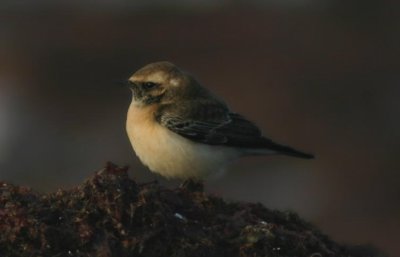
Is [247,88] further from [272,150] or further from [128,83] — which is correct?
[128,83]

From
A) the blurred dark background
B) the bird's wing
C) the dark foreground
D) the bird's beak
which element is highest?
the bird's beak

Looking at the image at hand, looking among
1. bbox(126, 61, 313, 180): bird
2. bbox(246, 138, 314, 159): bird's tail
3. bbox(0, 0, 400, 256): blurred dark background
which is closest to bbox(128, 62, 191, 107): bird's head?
bbox(126, 61, 313, 180): bird

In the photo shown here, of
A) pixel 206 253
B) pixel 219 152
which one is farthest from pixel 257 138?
pixel 206 253

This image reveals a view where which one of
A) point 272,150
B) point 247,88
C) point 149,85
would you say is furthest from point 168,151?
point 247,88

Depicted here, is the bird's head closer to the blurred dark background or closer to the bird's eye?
the bird's eye

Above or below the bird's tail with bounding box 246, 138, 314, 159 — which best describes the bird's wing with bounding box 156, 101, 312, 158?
above

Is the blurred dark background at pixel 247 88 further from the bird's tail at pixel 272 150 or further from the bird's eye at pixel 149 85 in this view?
the bird's eye at pixel 149 85

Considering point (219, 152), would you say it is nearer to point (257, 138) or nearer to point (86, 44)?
point (257, 138)

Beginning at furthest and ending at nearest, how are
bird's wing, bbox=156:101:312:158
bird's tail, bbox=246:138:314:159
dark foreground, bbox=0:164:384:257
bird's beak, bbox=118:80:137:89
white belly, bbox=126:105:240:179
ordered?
bird's tail, bbox=246:138:314:159, bird's beak, bbox=118:80:137:89, bird's wing, bbox=156:101:312:158, white belly, bbox=126:105:240:179, dark foreground, bbox=0:164:384:257

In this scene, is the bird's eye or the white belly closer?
the white belly
